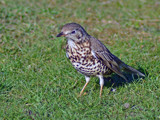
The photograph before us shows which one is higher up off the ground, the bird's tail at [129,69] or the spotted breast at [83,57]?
the spotted breast at [83,57]

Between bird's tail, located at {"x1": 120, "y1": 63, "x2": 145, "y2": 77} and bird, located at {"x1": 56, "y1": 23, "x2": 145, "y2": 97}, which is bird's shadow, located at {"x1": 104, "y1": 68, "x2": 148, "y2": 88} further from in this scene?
bird, located at {"x1": 56, "y1": 23, "x2": 145, "y2": 97}

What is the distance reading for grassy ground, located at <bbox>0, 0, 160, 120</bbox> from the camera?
4.62m

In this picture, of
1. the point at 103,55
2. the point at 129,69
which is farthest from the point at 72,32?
the point at 129,69

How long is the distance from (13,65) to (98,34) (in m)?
2.47

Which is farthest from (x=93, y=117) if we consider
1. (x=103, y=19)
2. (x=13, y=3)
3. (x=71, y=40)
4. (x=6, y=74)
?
(x=13, y=3)

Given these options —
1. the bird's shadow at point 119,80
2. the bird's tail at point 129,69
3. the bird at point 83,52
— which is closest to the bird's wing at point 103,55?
the bird at point 83,52

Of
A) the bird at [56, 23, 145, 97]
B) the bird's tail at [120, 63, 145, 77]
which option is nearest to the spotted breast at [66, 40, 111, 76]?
the bird at [56, 23, 145, 97]

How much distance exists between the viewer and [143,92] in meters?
4.95

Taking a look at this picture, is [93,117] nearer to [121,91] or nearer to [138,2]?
[121,91]

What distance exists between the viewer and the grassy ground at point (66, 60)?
4625mm

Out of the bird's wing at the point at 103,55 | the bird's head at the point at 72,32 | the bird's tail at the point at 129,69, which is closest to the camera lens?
the bird's head at the point at 72,32

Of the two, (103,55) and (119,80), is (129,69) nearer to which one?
(119,80)

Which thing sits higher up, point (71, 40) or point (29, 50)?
point (71, 40)

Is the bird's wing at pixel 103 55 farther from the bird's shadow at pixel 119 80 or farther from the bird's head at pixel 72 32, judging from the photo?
the bird's shadow at pixel 119 80
